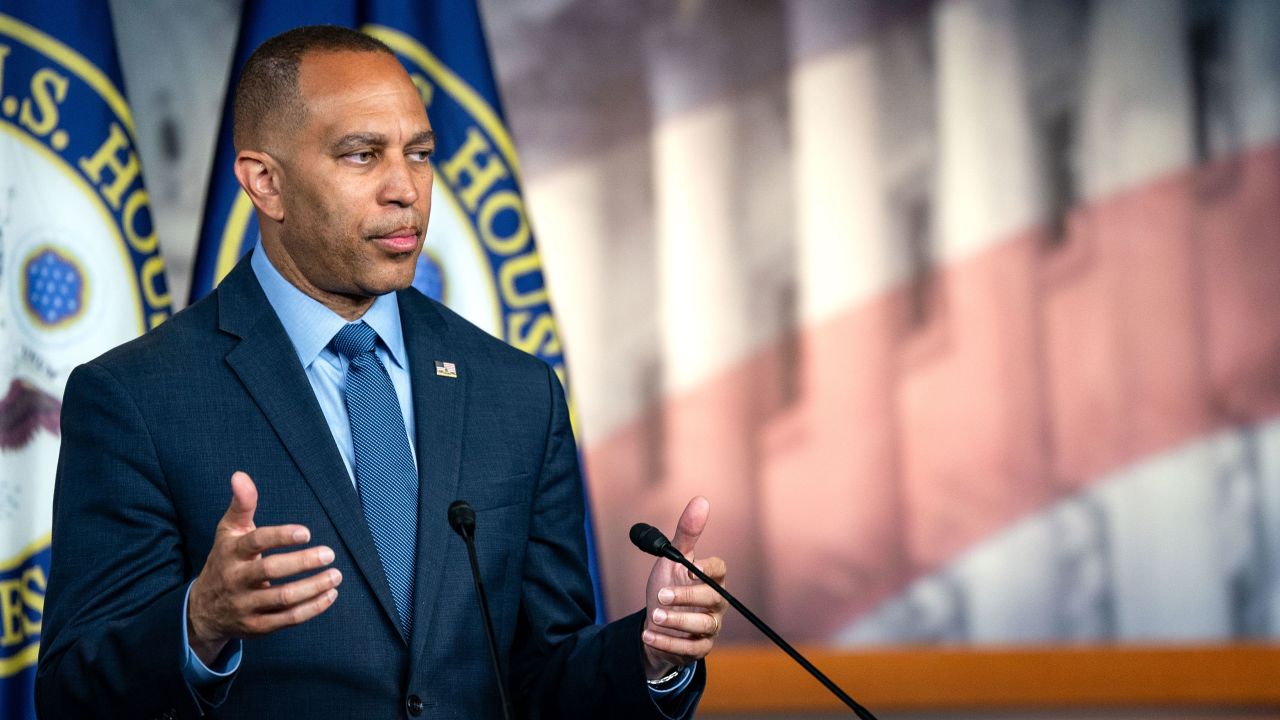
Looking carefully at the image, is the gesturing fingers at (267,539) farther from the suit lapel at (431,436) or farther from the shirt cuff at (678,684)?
the shirt cuff at (678,684)

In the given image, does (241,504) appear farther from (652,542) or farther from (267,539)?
(652,542)

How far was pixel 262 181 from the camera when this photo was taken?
1.96 meters

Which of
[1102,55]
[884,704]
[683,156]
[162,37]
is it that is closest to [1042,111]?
[1102,55]

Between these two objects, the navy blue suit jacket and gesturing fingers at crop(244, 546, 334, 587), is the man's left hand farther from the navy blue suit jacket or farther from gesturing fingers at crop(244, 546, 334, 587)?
gesturing fingers at crop(244, 546, 334, 587)

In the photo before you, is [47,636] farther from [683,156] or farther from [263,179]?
[683,156]

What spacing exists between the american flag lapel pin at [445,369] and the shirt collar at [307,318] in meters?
0.05

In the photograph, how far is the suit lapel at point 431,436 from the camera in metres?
1.81

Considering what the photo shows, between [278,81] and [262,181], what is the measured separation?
0.14 m

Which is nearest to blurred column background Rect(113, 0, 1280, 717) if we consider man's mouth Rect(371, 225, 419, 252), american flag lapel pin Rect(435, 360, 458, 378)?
american flag lapel pin Rect(435, 360, 458, 378)

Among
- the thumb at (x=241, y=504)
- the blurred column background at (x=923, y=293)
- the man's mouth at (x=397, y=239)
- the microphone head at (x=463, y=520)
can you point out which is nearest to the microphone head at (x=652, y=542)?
the microphone head at (x=463, y=520)

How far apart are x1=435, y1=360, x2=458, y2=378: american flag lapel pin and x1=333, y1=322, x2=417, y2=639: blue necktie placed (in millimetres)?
77

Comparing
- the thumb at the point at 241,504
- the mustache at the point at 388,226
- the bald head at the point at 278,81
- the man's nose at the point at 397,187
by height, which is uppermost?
the bald head at the point at 278,81

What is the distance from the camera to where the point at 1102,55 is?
3.73 m

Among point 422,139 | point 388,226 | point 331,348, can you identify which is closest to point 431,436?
point 331,348
